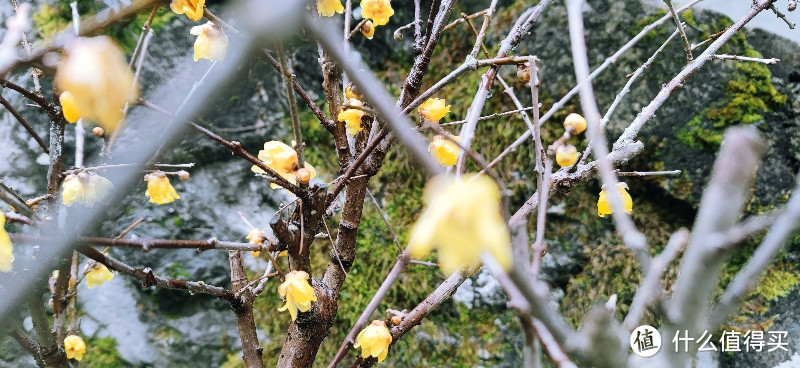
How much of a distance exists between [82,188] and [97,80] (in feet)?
1.39

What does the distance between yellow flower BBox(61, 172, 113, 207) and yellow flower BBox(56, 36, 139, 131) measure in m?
0.39

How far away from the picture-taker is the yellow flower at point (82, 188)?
0.60m

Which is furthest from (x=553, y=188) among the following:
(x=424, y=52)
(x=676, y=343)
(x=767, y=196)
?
(x=767, y=196)

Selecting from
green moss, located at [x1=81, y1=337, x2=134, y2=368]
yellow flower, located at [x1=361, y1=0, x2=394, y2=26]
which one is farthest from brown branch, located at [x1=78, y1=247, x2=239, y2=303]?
green moss, located at [x1=81, y1=337, x2=134, y2=368]

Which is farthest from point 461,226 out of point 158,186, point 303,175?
point 158,186

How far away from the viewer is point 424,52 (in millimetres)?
691

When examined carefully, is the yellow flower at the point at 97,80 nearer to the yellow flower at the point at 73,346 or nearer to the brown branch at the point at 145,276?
the brown branch at the point at 145,276

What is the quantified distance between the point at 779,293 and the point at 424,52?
3.29ft

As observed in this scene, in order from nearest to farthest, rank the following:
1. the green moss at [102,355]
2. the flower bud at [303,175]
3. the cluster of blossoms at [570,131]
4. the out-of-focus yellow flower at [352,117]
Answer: the cluster of blossoms at [570,131] → the flower bud at [303,175] → the out-of-focus yellow flower at [352,117] → the green moss at [102,355]

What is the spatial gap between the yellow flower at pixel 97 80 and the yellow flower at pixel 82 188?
393mm

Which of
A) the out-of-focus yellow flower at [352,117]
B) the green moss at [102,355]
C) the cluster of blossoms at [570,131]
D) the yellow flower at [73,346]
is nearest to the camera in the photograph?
the cluster of blossoms at [570,131]

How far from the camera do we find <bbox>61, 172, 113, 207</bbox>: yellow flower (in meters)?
0.60

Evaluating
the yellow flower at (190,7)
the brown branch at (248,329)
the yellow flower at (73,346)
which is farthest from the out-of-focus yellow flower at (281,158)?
the yellow flower at (73,346)

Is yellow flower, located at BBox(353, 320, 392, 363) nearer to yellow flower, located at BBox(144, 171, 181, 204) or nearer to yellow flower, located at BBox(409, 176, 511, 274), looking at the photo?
yellow flower, located at BBox(144, 171, 181, 204)
